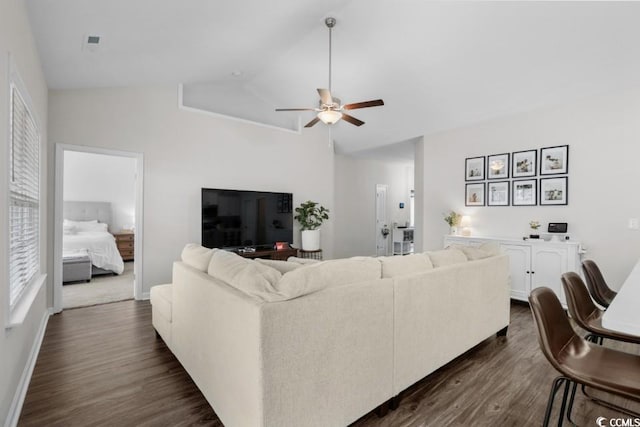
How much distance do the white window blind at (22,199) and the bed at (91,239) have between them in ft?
9.15

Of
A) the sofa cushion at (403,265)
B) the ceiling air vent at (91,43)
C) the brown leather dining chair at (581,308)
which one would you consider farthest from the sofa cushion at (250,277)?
the ceiling air vent at (91,43)

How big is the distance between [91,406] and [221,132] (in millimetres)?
4057

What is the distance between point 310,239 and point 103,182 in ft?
17.6

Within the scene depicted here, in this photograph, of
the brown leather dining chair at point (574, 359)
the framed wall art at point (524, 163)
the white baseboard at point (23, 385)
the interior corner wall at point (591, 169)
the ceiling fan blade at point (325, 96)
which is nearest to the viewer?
the brown leather dining chair at point (574, 359)

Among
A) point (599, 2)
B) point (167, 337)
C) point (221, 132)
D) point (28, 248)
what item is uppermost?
point (599, 2)

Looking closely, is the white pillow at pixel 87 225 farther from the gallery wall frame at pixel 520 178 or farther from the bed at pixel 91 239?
the gallery wall frame at pixel 520 178

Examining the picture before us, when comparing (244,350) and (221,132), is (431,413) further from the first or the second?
(221,132)

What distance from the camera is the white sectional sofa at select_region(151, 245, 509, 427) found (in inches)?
55.9

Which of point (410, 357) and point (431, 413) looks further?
point (410, 357)

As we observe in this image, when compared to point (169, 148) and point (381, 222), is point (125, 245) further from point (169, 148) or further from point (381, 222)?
point (381, 222)

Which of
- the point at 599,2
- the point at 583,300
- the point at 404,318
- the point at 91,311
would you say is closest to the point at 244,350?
the point at 404,318

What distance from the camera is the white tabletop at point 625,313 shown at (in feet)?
3.95

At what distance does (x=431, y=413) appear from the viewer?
1.88 meters

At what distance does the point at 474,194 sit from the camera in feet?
16.6
